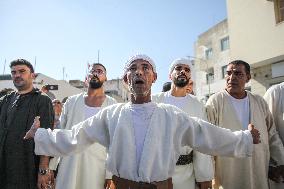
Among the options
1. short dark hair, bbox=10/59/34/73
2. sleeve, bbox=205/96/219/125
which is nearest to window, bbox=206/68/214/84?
sleeve, bbox=205/96/219/125

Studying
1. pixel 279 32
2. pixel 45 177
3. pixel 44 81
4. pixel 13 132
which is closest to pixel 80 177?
pixel 45 177

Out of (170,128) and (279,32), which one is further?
(279,32)

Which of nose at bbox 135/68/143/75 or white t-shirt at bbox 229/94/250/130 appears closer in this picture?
nose at bbox 135/68/143/75

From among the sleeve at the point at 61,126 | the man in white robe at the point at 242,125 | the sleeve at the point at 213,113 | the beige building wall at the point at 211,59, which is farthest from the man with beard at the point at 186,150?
the beige building wall at the point at 211,59

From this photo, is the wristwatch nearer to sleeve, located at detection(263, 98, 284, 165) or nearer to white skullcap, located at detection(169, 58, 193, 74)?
white skullcap, located at detection(169, 58, 193, 74)

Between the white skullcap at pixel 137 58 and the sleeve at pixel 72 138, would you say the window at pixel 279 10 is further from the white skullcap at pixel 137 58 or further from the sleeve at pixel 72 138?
the sleeve at pixel 72 138

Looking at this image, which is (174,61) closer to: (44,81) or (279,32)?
(279,32)

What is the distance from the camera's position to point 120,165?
104 inches

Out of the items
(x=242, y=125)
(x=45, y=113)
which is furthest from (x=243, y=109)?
(x=45, y=113)

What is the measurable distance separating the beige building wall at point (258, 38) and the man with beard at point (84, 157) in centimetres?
980

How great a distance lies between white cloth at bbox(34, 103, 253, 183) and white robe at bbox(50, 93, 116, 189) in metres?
1.50

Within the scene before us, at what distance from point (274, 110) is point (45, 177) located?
322 centimetres

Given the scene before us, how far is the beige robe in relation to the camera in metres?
4.06

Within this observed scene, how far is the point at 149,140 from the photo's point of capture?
8.57 feet
